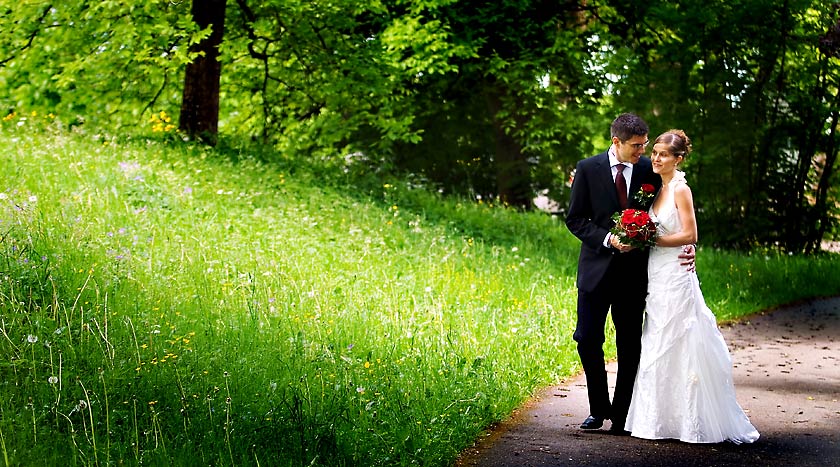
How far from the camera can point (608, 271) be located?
702 centimetres

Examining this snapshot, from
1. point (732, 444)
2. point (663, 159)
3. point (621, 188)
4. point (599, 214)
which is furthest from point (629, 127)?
point (732, 444)

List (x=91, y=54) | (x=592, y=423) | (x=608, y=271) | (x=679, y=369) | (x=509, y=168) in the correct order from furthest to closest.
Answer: (x=509, y=168), (x=91, y=54), (x=592, y=423), (x=608, y=271), (x=679, y=369)

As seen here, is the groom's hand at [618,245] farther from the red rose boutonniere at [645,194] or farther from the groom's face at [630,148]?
the groom's face at [630,148]

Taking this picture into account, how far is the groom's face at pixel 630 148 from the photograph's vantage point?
22.5 ft

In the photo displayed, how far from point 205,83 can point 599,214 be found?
37.9ft

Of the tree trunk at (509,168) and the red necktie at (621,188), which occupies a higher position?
the red necktie at (621,188)

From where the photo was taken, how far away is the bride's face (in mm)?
6949

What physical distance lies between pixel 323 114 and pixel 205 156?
5.92 m

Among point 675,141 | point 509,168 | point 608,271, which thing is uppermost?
point 675,141

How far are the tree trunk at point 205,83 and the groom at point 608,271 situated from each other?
1105 cm

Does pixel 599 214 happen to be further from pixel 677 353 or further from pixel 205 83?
pixel 205 83

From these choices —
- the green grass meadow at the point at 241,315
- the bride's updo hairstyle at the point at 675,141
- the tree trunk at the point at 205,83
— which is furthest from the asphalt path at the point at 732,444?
the tree trunk at the point at 205,83

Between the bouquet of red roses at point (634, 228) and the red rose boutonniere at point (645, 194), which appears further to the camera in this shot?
the red rose boutonniere at point (645, 194)

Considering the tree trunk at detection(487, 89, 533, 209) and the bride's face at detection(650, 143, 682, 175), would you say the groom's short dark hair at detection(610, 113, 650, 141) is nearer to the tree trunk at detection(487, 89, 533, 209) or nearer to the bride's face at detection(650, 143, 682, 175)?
the bride's face at detection(650, 143, 682, 175)
